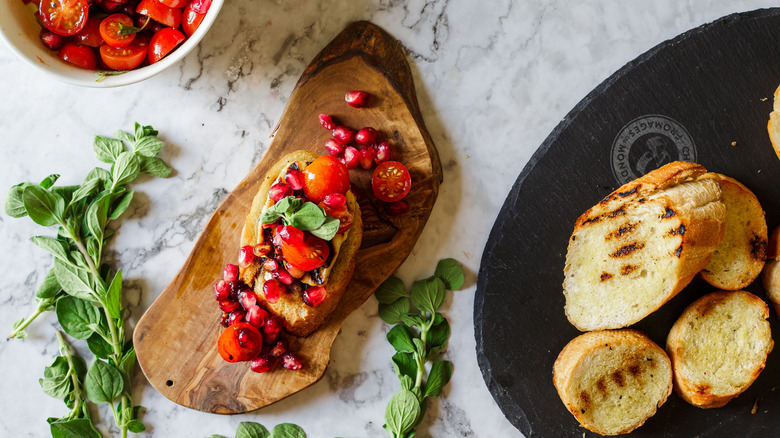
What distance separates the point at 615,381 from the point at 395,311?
3.63 feet

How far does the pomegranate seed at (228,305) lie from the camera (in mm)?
2834

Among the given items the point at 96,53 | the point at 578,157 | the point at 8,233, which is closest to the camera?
the point at 96,53

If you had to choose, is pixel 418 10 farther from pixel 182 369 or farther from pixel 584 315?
pixel 182 369

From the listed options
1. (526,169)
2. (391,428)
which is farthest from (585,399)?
(526,169)

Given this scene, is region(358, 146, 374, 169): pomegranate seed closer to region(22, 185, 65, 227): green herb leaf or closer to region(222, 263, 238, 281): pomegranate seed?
region(222, 263, 238, 281): pomegranate seed

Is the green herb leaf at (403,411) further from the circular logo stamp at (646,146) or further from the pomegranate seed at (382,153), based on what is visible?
the circular logo stamp at (646,146)

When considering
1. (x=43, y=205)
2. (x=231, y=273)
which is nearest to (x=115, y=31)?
(x=43, y=205)

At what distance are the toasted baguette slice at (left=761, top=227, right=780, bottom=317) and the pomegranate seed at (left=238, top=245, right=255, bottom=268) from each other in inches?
96.3

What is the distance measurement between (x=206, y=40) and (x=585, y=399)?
260 cm

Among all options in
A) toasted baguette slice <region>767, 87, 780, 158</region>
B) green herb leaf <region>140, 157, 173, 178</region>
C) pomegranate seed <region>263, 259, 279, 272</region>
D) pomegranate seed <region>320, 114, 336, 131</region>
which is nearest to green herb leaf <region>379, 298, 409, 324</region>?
pomegranate seed <region>263, 259, 279, 272</region>

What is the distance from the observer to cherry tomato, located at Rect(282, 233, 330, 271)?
99.8 inches

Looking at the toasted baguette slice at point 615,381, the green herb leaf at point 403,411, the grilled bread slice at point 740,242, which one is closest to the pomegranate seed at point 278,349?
the green herb leaf at point 403,411

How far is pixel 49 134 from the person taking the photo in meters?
3.14

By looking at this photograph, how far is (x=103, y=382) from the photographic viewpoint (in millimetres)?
3012
